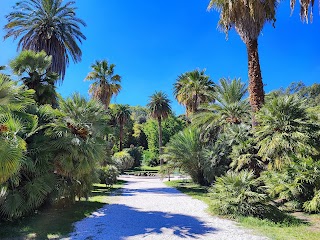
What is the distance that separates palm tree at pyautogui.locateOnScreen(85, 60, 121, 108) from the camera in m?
27.9

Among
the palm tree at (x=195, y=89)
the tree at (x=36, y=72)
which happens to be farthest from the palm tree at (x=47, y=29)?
the palm tree at (x=195, y=89)

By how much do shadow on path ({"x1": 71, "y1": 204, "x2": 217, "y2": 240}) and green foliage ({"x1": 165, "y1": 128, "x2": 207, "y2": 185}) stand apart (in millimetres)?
9594

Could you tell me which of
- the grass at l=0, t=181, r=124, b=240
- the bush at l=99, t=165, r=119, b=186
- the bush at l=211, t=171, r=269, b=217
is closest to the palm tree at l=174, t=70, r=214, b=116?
the bush at l=99, t=165, r=119, b=186

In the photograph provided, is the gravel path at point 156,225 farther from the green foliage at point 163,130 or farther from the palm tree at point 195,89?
the green foliage at point 163,130

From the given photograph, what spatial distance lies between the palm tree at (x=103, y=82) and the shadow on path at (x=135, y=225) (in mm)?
19273

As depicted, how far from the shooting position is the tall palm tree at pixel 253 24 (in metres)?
12.8

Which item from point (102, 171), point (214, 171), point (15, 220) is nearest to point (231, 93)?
point (214, 171)

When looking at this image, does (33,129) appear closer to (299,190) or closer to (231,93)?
(299,190)

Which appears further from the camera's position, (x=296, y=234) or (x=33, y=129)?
(x=33, y=129)

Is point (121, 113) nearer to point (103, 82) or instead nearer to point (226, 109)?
point (103, 82)

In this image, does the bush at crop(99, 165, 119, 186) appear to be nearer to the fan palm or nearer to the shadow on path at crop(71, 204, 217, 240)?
the shadow on path at crop(71, 204, 217, 240)

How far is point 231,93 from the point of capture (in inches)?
761

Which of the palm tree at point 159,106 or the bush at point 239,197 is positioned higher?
the palm tree at point 159,106

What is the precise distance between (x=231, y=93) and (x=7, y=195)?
1568cm
